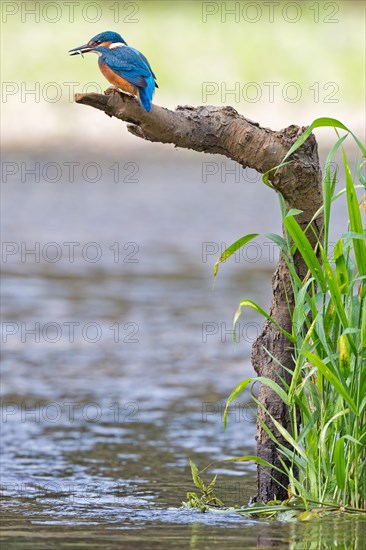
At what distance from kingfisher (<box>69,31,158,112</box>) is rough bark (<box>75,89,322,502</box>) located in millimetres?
72

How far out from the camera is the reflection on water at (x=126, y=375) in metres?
5.33

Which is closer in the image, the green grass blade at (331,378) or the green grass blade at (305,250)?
the green grass blade at (331,378)

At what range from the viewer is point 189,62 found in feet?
151

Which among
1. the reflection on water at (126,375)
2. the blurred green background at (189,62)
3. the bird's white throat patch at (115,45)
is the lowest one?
the reflection on water at (126,375)

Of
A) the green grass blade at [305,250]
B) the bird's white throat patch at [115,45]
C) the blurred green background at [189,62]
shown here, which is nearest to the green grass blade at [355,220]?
the green grass blade at [305,250]

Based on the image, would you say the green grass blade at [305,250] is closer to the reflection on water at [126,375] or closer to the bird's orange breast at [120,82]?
the bird's orange breast at [120,82]

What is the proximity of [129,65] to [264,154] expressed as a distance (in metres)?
0.69

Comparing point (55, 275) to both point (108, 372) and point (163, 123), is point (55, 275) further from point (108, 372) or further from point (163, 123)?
point (163, 123)

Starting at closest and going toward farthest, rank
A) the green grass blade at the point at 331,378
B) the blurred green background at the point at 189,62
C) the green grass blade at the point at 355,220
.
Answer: the green grass blade at the point at 331,378, the green grass blade at the point at 355,220, the blurred green background at the point at 189,62

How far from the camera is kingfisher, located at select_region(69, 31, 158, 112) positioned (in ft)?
17.4

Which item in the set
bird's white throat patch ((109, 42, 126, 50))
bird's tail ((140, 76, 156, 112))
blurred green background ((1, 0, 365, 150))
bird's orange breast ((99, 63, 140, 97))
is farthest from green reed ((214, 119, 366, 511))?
blurred green background ((1, 0, 365, 150))

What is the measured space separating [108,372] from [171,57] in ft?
117

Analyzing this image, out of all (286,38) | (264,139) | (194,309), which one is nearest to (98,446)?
(264,139)

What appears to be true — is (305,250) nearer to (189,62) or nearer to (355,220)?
(355,220)
